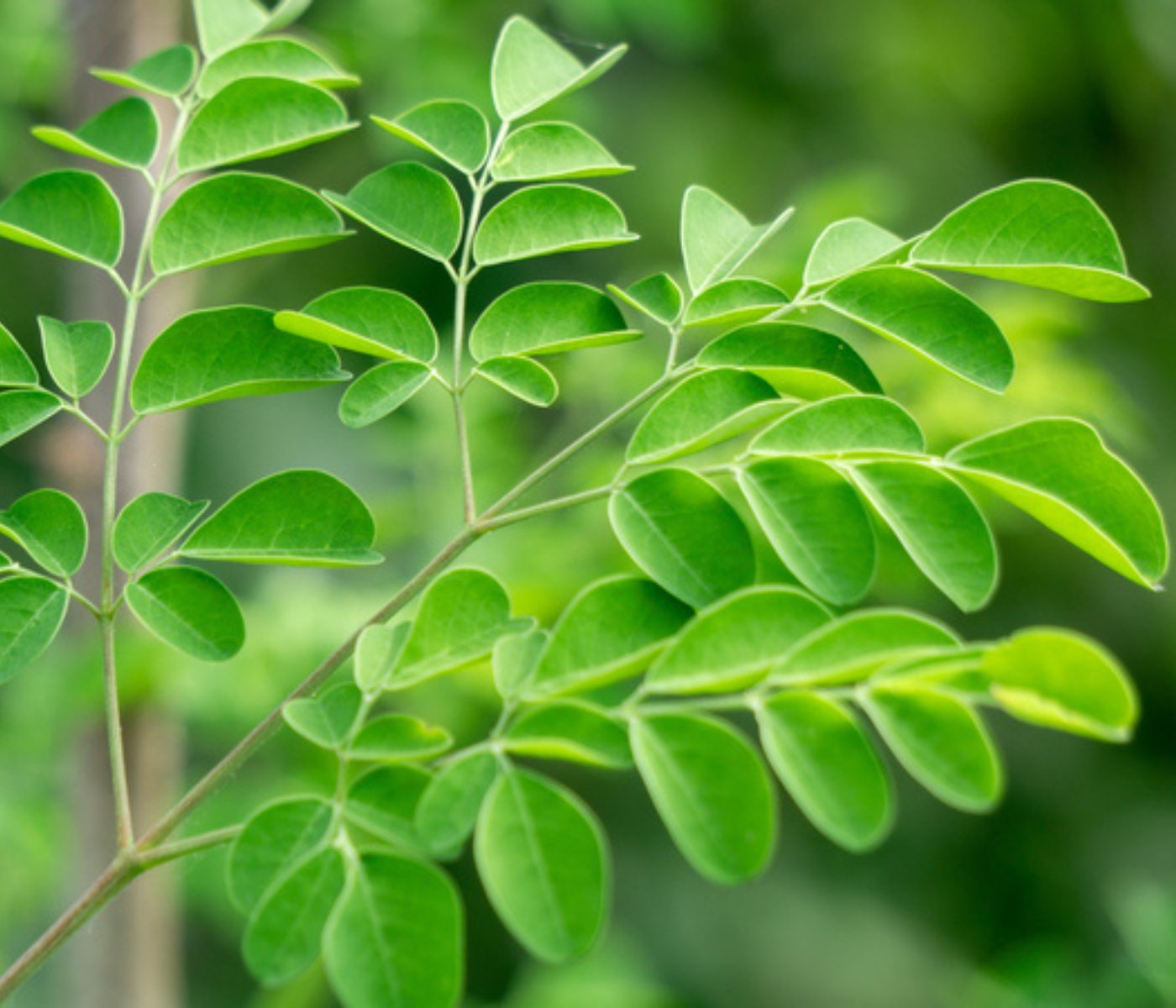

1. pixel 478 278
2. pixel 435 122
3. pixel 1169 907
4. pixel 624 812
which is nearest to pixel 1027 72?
pixel 478 278

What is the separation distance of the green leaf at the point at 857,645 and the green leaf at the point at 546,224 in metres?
0.11

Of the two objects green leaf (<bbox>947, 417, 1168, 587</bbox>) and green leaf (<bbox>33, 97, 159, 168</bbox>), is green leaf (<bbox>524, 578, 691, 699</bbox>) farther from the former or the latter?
green leaf (<bbox>33, 97, 159, 168</bbox>)

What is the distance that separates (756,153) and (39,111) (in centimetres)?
105

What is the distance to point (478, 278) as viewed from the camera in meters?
1.68

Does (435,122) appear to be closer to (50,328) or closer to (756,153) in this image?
(50,328)

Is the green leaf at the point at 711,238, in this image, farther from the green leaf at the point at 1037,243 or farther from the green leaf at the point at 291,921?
the green leaf at the point at 291,921

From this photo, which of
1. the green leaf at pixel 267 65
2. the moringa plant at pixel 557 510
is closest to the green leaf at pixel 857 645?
the moringa plant at pixel 557 510

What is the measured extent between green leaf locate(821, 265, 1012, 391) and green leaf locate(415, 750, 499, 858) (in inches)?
5.0

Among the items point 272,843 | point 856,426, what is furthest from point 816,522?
point 272,843

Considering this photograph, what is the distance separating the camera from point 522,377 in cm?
33

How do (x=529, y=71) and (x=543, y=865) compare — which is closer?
(x=543, y=865)

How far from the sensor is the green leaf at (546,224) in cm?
32

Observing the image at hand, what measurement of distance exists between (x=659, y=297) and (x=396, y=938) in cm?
15

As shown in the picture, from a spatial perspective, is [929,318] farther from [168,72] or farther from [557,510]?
[168,72]
